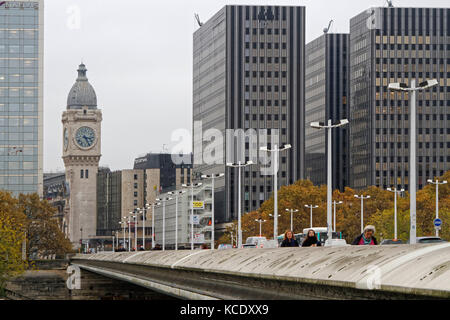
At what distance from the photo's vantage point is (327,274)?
18141 millimetres

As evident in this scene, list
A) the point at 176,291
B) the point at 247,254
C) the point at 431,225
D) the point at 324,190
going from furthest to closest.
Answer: the point at 324,190
the point at 431,225
the point at 176,291
the point at 247,254

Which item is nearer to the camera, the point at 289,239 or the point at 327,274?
the point at 327,274

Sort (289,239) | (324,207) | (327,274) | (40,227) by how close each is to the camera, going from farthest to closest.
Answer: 1. (40,227)
2. (324,207)
3. (289,239)
4. (327,274)

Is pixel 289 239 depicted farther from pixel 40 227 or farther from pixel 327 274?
pixel 40 227

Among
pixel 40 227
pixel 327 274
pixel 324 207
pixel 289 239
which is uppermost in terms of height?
pixel 327 274

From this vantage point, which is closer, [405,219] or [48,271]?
[405,219]

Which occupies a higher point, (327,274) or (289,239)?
(327,274)

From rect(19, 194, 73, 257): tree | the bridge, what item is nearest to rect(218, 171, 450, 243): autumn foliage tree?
rect(19, 194, 73, 257): tree

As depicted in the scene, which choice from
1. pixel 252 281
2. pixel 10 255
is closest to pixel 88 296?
pixel 10 255

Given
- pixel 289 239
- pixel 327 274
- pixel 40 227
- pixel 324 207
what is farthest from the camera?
pixel 40 227

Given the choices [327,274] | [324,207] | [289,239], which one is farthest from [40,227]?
[327,274]

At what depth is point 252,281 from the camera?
23688 mm
